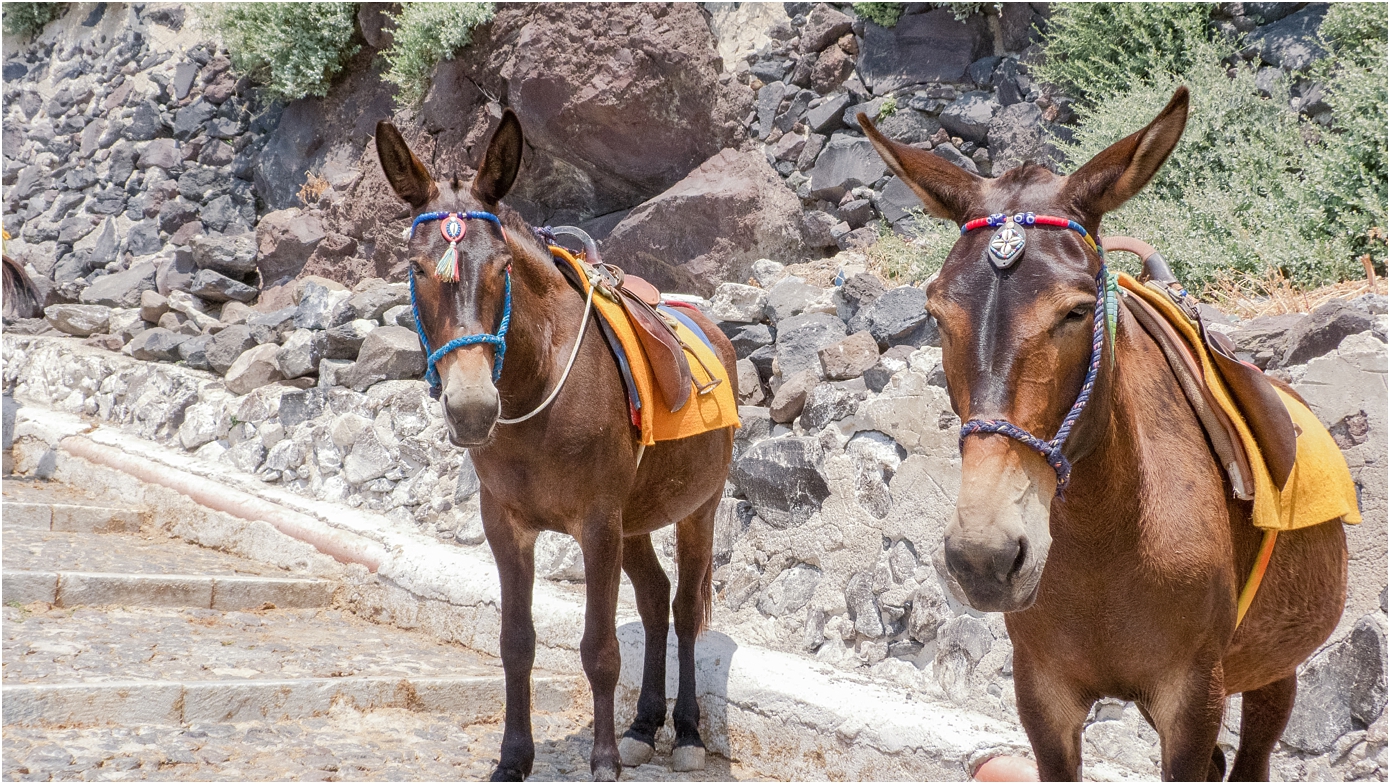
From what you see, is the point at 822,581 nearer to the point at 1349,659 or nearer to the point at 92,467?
the point at 1349,659

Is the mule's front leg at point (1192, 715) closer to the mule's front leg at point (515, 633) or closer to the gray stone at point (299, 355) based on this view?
the mule's front leg at point (515, 633)

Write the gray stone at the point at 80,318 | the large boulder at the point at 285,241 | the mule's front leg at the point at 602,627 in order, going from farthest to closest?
1. the gray stone at the point at 80,318
2. the large boulder at the point at 285,241
3. the mule's front leg at the point at 602,627

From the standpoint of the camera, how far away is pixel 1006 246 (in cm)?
168

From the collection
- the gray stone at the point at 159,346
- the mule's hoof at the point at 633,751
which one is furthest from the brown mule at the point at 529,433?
the gray stone at the point at 159,346

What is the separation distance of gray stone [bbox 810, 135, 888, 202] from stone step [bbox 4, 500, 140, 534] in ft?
18.9

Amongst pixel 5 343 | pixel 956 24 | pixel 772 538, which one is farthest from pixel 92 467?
pixel 956 24

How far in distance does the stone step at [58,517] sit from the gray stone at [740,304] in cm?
459

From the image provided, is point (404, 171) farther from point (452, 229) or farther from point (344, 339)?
point (344, 339)

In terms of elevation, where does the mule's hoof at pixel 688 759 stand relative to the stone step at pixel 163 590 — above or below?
below

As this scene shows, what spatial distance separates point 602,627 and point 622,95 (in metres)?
5.44

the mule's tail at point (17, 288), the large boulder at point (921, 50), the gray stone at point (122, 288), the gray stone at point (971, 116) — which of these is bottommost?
the mule's tail at point (17, 288)

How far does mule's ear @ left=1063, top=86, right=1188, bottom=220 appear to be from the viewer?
1.76m

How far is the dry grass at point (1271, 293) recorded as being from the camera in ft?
13.5

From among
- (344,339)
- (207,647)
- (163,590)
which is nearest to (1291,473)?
(207,647)
